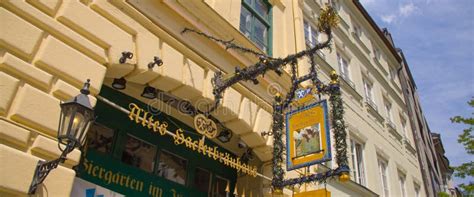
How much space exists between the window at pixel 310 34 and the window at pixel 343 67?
170cm

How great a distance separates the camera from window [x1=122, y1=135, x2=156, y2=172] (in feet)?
22.9

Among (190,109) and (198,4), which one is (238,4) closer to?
(198,4)

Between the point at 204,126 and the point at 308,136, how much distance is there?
1765 mm

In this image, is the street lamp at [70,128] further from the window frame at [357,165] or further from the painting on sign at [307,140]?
the window frame at [357,165]

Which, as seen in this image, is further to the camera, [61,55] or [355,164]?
[355,164]

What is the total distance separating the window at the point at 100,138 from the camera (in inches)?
253

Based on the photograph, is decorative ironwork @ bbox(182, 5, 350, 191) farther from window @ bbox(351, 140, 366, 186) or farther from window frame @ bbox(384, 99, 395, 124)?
window frame @ bbox(384, 99, 395, 124)

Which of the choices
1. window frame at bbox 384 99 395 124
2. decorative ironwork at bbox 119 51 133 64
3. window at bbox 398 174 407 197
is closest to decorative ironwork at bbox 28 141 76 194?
decorative ironwork at bbox 119 51 133 64

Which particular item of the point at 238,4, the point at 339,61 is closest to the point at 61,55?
the point at 238,4

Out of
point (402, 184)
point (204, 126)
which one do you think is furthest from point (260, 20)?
point (402, 184)

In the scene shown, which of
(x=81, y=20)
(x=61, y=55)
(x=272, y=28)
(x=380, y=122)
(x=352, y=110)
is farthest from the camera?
(x=380, y=122)

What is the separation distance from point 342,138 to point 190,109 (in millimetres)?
2707

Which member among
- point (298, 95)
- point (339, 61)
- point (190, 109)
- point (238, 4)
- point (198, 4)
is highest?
point (339, 61)

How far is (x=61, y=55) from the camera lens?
16.8ft
